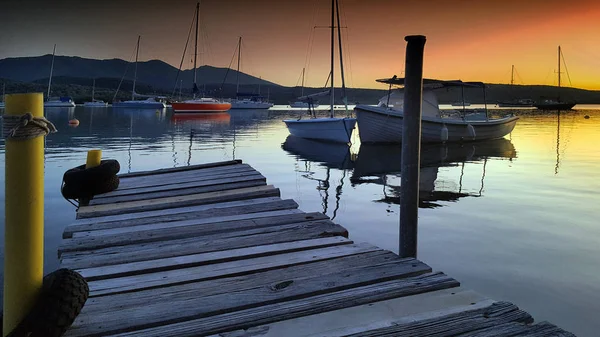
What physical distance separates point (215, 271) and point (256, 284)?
0.44m

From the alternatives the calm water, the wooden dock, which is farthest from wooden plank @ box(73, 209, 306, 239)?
the calm water

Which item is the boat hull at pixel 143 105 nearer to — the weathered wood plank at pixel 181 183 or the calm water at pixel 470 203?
the calm water at pixel 470 203

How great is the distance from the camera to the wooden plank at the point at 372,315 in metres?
2.80

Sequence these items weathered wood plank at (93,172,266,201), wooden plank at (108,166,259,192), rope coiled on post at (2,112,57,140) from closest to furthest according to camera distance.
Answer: rope coiled on post at (2,112,57,140)
weathered wood plank at (93,172,266,201)
wooden plank at (108,166,259,192)

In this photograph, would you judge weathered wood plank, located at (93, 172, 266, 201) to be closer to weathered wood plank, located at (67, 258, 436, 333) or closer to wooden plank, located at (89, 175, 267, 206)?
wooden plank, located at (89, 175, 267, 206)

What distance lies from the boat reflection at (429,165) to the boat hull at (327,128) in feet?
3.98

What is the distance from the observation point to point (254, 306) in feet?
10.3

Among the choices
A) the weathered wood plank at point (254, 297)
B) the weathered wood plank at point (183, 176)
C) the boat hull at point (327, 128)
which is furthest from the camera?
the boat hull at point (327, 128)

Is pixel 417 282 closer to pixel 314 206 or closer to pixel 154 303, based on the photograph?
pixel 154 303

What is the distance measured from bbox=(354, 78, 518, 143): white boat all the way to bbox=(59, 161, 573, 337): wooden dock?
18.7 metres

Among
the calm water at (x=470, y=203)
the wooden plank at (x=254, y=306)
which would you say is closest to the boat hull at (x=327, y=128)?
the calm water at (x=470, y=203)

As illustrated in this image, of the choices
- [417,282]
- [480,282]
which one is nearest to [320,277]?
[417,282]

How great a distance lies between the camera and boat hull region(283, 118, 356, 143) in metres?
24.7

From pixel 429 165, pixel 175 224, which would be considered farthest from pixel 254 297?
pixel 429 165
